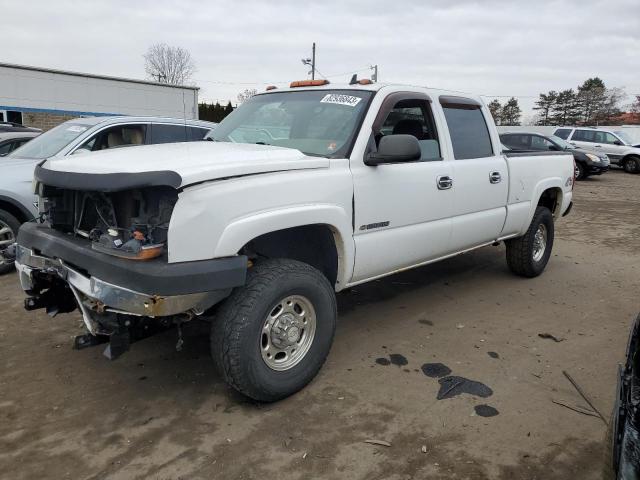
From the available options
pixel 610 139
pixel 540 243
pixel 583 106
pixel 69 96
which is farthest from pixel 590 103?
pixel 540 243

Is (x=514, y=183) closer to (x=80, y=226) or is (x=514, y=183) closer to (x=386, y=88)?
(x=386, y=88)

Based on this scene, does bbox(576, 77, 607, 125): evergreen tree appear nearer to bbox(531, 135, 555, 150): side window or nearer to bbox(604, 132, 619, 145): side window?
bbox(604, 132, 619, 145): side window

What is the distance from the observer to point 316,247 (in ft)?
12.0

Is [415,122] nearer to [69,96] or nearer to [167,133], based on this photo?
[167,133]

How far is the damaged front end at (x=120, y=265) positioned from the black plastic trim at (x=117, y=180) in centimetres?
Answer: 2

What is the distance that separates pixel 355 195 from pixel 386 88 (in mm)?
1026

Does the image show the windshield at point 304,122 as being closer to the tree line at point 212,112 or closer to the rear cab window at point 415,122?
the rear cab window at point 415,122

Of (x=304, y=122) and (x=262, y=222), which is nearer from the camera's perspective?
(x=262, y=222)

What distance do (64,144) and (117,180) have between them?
4.13 metres

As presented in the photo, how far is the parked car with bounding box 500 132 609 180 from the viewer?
55.3ft

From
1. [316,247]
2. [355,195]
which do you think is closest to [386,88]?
[355,195]

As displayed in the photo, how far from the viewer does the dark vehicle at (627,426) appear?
62.2 inches

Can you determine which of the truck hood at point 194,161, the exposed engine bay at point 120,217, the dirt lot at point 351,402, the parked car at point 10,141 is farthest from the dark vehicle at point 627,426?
the parked car at point 10,141

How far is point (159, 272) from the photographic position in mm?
2555
